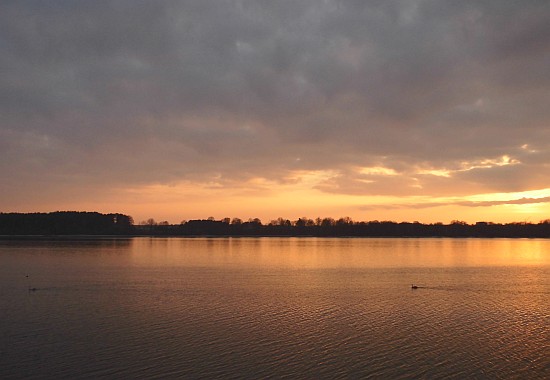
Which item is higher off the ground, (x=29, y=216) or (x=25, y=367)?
(x=29, y=216)

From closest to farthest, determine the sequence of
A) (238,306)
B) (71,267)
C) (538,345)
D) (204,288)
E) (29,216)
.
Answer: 1. (538,345)
2. (238,306)
3. (204,288)
4. (71,267)
5. (29,216)

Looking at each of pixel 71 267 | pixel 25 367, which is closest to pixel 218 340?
pixel 25 367

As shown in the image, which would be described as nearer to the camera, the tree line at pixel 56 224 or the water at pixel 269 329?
the water at pixel 269 329

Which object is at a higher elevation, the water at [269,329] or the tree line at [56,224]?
the tree line at [56,224]

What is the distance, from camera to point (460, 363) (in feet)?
56.1

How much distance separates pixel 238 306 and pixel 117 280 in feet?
54.1

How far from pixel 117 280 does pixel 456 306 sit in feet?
88.5

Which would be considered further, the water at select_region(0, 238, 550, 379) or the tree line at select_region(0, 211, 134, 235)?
the tree line at select_region(0, 211, 134, 235)

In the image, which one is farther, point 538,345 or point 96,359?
point 538,345

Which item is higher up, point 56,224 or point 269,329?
point 56,224

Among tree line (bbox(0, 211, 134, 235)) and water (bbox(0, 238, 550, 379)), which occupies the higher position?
tree line (bbox(0, 211, 134, 235))

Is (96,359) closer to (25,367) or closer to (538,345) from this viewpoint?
(25,367)

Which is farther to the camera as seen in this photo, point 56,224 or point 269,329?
point 56,224

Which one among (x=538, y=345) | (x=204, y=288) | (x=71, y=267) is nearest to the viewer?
(x=538, y=345)
